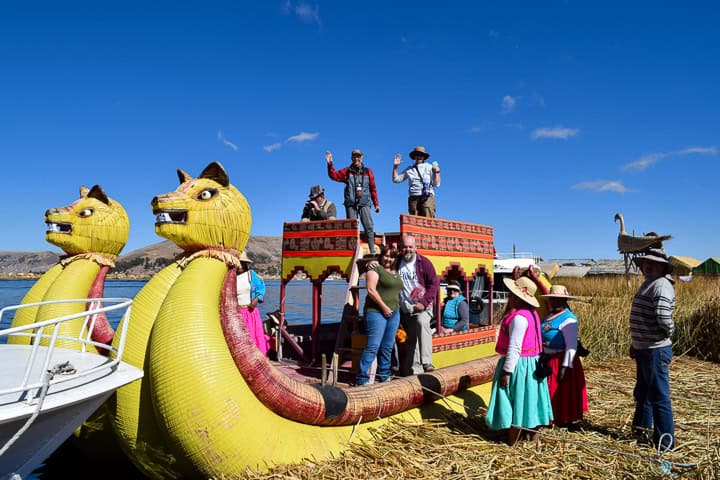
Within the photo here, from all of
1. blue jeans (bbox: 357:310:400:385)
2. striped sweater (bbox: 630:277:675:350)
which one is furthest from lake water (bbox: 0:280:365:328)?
striped sweater (bbox: 630:277:675:350)

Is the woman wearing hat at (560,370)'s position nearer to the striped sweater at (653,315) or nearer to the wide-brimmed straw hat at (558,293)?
the wide-brimmed straw hat at (558,293)

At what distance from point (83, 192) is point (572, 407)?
272 inches

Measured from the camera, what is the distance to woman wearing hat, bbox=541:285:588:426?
5.47 meters

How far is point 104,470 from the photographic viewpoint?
5.53m

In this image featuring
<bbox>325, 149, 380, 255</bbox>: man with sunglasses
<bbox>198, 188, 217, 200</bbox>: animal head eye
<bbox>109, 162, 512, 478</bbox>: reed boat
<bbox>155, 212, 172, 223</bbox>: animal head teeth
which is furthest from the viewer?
<bbox>325, 149, 380, 255</bbox>: man with sunglasses

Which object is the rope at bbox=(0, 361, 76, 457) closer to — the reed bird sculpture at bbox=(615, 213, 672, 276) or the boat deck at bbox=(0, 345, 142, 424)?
the boat deck at bbox=(0, 345, 142, 424)

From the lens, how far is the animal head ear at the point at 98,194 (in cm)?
680

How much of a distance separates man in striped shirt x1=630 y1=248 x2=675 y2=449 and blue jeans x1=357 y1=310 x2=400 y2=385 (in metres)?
2.68

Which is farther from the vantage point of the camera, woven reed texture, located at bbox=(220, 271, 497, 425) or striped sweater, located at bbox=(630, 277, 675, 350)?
striped sweater, located at bbox=(630, 277, 675, 350)

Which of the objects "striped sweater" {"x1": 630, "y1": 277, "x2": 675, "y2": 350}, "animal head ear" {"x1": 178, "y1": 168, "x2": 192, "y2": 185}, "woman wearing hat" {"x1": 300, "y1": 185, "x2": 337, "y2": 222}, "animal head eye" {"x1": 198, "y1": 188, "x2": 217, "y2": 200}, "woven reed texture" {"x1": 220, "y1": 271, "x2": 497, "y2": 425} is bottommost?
"woven reed texture" {"x1": 220, "y1": 271, "x2": 497, "y2": 425}

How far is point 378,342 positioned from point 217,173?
2740 mm

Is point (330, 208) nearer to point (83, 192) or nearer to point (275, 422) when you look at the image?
point (83, 192)

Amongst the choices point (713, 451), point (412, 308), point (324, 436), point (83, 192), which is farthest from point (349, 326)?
point (713, 451)

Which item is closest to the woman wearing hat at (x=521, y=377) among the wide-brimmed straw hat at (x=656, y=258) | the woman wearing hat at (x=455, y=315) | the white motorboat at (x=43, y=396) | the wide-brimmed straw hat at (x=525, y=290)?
the wide-brimmed straw hat at (x=525, y=290)
